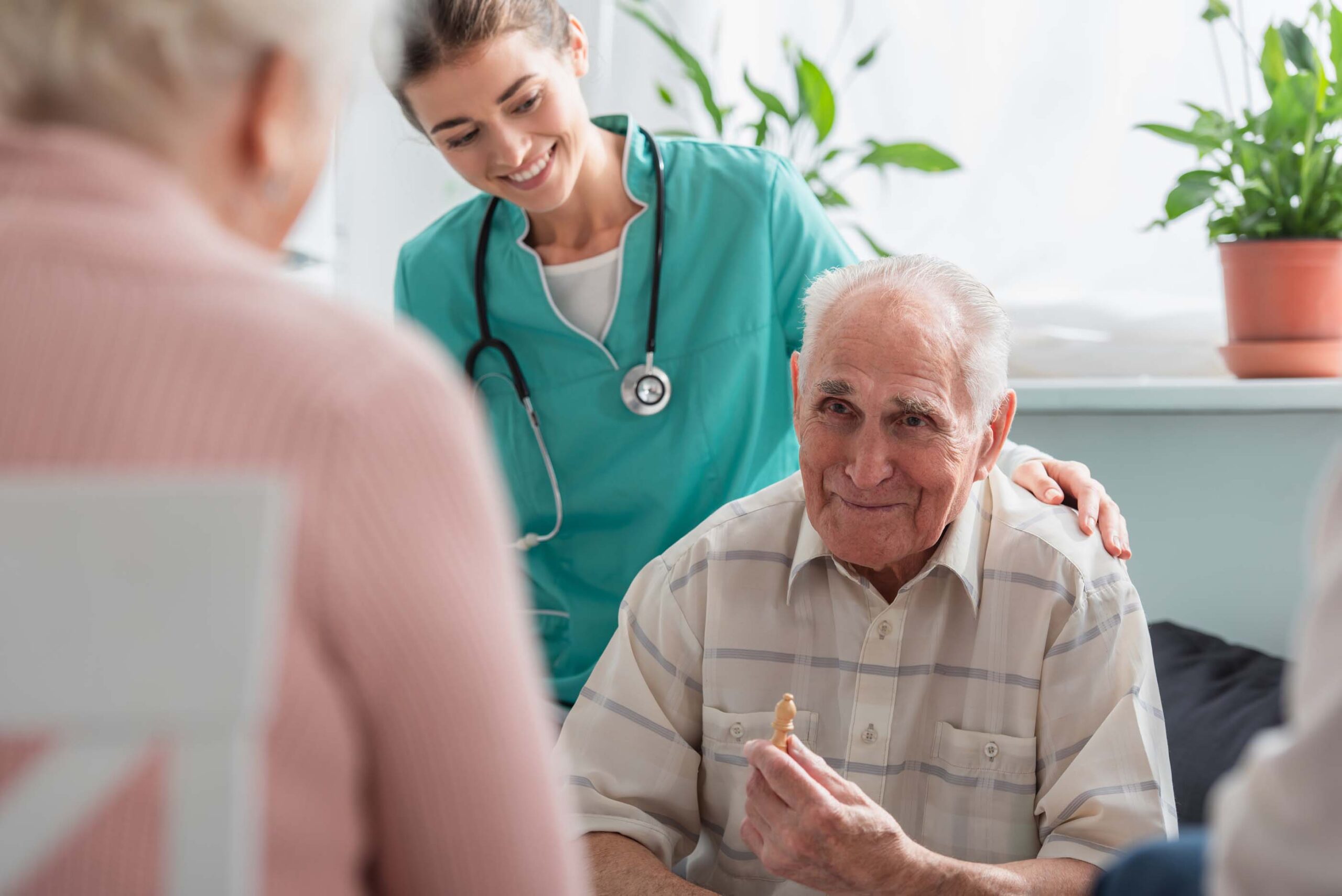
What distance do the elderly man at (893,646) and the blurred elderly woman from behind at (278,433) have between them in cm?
75

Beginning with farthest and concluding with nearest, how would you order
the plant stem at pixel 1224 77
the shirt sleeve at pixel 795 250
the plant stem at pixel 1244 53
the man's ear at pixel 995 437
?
the plant stem at pixel 1224 77
the plant stem at pixel 1244 53
the shirt sleeve at pixel 795 250
the man's ear at pixel 995 437

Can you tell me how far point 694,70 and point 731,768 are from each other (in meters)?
1.55

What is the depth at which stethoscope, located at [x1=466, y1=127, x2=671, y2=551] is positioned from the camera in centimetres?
171

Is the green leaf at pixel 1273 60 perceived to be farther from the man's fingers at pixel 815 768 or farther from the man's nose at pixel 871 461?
the man's fingers at pixel 815 768

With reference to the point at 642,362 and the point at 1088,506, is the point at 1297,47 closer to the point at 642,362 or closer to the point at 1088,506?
the point at 1088,506

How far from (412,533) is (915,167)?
6.51 ft

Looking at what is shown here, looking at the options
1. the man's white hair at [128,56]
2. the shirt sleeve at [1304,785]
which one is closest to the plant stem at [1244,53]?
the shirt sleeve at [1304,785]

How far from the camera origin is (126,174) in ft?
1.81

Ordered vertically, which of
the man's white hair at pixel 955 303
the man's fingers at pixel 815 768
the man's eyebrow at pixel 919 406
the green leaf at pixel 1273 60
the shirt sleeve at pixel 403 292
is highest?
the green leaf at pixel 1273 60

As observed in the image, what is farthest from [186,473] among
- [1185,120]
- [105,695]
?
[1185,120]

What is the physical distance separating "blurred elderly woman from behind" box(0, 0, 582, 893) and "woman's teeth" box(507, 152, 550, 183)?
1.02m

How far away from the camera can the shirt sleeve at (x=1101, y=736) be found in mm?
1186

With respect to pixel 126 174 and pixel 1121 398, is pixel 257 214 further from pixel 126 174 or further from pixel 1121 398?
pixel 1121 398

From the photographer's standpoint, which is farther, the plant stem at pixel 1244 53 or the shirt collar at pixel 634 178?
the plant stem at pixel 1244 53
